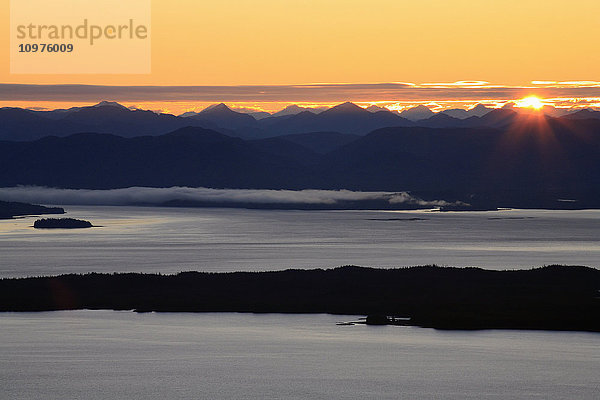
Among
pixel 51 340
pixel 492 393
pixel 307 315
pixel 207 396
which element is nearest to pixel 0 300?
pixel 51 340

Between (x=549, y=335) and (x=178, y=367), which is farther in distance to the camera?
(x=549, y=335)

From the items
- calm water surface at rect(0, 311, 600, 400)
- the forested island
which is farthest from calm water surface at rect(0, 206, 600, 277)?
calm water surface at rect(0, 311, 600, 400)

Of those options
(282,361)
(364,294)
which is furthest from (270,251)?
(282,361)

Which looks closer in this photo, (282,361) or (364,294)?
(282,361)

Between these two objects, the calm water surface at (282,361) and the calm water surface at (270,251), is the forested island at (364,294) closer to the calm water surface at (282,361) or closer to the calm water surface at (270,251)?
the calm water surface at (282,361)

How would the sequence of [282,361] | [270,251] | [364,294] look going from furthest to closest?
1. [270,251]
2. [364,294]
3. [282,361]

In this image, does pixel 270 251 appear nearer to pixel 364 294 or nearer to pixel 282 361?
pixel 364 294

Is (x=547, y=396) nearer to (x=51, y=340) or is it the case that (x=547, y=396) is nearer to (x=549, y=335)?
(x=549, y=335)
